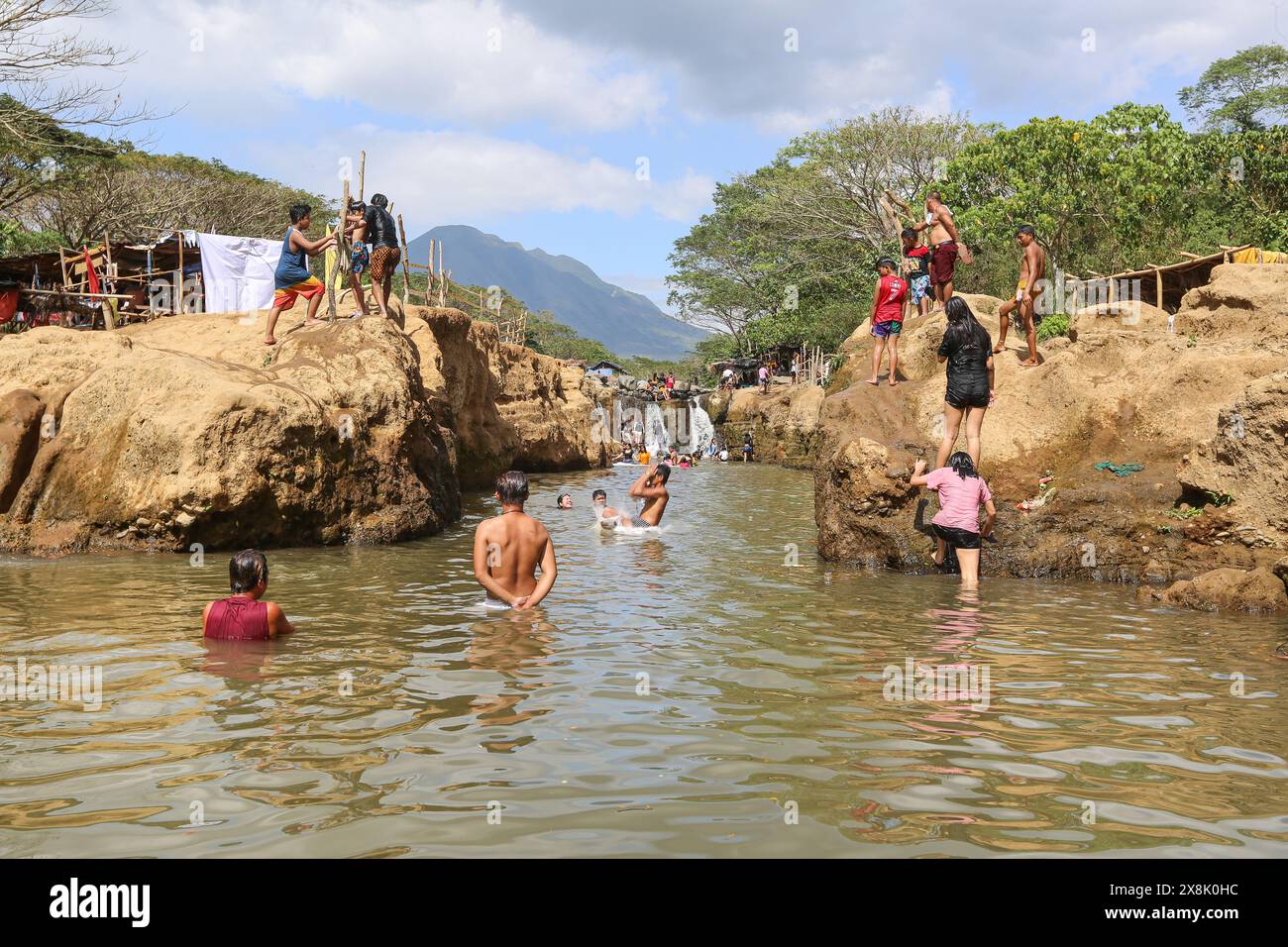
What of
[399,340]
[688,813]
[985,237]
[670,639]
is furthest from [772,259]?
[688,813]

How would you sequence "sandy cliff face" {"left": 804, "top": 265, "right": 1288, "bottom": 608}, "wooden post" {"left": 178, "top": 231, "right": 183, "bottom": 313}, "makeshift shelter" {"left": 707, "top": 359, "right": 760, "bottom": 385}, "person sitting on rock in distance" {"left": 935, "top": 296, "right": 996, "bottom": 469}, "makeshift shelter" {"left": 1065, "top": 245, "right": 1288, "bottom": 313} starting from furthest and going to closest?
"makeshift shelter" {"left": 707, "top": 359, "right": 760, "bottom": 385} < "wooden post" {"left": 178, "top": 231, "right": 183, "bottom": 313} < "makeshift shelter" {"left": 1065, "top": 245, "right": 1288, "bottom": 313} < "person sitting on rock in distance" {"left": 935, "top": 296, "right": 996, "bottom": 469} < "sandy cliff face" {"left": 804, "top": 265, "right": 1288, "bottom": 608}

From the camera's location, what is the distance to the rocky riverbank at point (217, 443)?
1145 centimetres

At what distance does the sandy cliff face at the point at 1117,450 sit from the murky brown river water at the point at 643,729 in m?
1.08

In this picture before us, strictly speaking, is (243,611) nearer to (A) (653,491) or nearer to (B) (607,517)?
(B) (607,517)

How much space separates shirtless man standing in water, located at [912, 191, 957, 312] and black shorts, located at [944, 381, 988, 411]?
305 cm

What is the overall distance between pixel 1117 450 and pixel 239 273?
17.9 meters

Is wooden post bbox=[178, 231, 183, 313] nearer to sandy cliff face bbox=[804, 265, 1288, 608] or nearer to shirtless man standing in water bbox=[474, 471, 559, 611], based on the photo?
sandy cliff face bbox=[804, 265, 1288, 608]

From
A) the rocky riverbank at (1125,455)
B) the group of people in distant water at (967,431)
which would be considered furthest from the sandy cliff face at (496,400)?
the group of people in distant water at (967,431)

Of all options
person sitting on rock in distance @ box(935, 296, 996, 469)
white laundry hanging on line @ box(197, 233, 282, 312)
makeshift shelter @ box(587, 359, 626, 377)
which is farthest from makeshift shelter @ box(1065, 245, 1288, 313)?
makeshift shelter @ box(587, 359, 626, 377)

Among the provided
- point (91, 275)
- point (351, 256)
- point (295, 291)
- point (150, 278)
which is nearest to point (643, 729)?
point (295, 291)

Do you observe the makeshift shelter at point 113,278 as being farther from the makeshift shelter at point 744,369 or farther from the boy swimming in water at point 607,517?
the makeshift shelter at point 744,369

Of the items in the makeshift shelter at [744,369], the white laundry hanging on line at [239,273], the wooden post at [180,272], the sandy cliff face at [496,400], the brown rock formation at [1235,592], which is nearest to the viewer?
the brown rock formation at [1235,592]

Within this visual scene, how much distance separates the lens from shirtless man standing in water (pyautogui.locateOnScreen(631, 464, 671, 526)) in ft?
47.5

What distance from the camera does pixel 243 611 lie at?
22.3 ft
